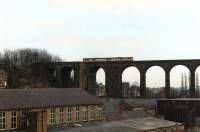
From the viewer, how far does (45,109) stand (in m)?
33.1

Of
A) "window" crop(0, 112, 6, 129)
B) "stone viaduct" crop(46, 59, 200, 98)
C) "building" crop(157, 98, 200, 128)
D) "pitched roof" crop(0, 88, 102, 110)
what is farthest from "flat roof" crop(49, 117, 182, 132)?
"stone viaduct" crop(46, 59, 200, 98)

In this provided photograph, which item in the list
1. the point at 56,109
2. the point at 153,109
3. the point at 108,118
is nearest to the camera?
the point at 56,109

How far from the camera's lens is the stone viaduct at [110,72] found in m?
65.7

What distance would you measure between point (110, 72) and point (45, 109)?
3768 centimetres

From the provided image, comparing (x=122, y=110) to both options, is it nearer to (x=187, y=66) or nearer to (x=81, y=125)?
(x=81, y=125)

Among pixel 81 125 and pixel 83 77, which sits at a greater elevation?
pixel 83 77

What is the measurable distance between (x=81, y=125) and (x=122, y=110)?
43.9 ft

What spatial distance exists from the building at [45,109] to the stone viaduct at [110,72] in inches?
1126

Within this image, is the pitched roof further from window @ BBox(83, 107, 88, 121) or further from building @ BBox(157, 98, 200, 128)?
building @ BBox(157, 98, 200, 128)

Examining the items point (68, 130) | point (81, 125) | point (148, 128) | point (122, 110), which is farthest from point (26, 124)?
point (122, 110)

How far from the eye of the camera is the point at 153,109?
53844 millimetres

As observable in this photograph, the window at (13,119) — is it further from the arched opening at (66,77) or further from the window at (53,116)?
the arched opening at (66,77)

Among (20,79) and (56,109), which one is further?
(20,79)

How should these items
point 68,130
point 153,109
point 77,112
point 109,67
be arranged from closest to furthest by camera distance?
1. point 68,130
2. point 77,112
3. point 153,109
4. point 109,67
